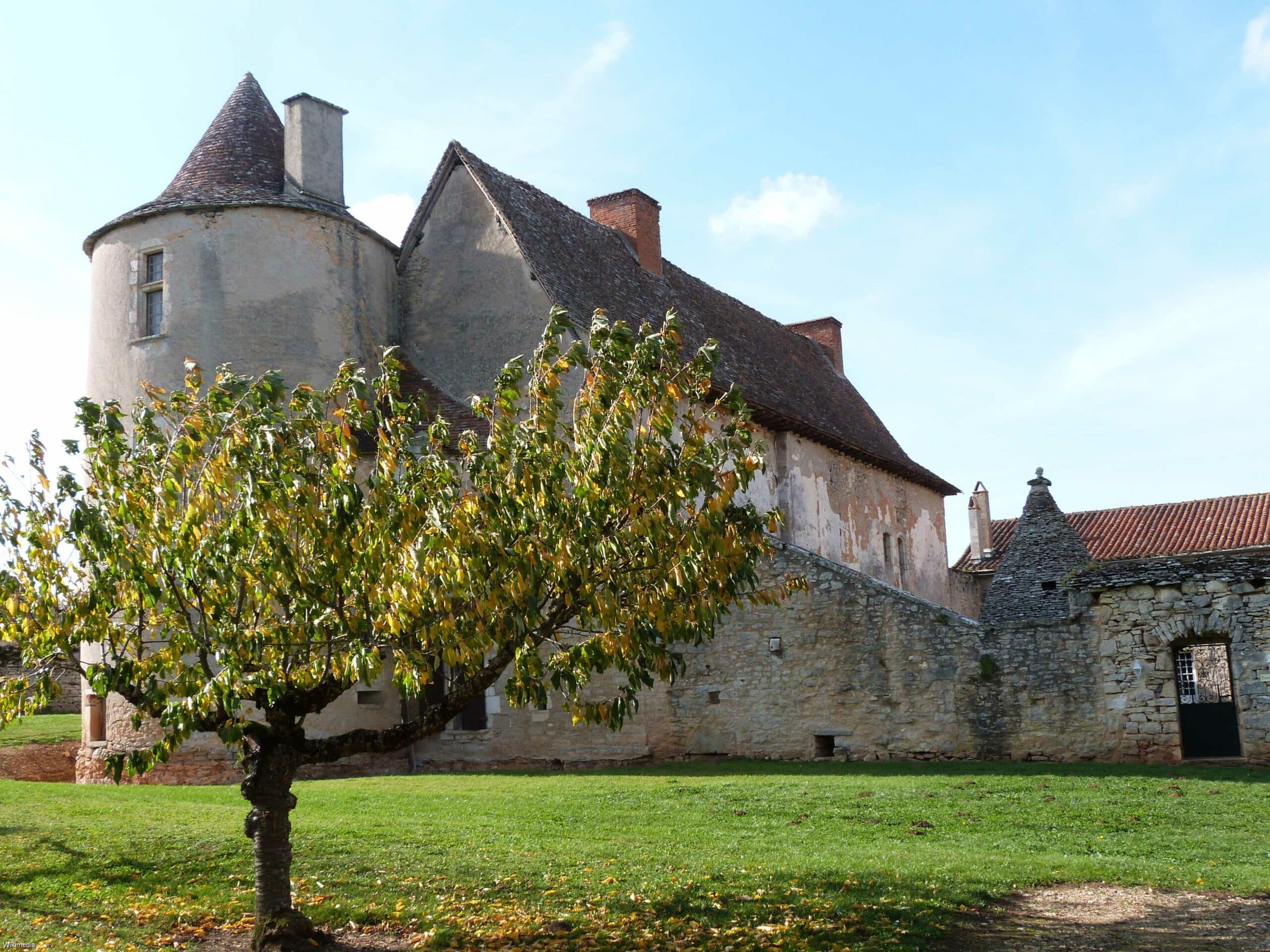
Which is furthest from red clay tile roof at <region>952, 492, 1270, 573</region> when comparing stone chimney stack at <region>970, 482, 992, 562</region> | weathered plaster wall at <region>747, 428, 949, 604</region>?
weathered plaster wall at <region>747, 428, 949, 604</region>

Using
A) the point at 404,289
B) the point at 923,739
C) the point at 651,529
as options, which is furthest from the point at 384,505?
the point at 404,289

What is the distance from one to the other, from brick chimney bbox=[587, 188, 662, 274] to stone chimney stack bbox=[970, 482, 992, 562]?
1759cm

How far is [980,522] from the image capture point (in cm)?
3903

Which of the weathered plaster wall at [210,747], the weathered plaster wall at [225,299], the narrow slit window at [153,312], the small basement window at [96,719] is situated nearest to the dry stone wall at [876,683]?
the weathered plaster wall at [210,747]

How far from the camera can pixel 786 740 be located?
18.3 m

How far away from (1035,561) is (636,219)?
11039 millimetres

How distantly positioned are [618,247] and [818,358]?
9.38 metres

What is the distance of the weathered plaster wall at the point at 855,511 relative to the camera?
23344 millimetres

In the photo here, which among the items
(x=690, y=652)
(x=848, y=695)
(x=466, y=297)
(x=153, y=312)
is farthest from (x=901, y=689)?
(x=153, y=312)

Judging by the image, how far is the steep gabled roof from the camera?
2098 centimetres

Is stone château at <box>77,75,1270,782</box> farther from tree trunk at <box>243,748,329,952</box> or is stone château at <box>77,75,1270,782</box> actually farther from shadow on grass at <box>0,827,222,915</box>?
tree trunk at <box>243,748,329,952</box>

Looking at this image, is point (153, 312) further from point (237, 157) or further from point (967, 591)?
point (967, 591)

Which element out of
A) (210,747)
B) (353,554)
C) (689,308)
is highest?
(689,308)

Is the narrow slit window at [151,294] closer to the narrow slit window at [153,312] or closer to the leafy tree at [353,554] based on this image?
the narrow slit window at [153,312]
